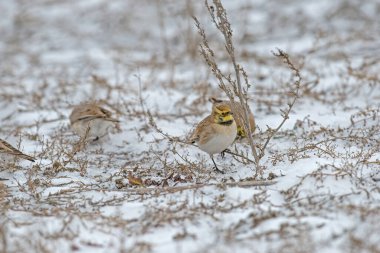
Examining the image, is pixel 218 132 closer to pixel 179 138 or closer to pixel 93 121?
pixel 179 138

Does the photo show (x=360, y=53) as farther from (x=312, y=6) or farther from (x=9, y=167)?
(x=9, y=167)

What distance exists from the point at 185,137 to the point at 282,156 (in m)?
1.69

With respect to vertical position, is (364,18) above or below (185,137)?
above

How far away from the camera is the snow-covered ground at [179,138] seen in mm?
4684

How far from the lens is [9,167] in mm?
6613

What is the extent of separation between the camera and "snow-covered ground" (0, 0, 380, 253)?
468cm

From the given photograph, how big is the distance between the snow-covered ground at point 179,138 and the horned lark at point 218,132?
26 centimetres

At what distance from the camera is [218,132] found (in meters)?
6.61

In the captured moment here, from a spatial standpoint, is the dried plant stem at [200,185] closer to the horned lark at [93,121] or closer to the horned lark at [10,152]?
the horned lark at [10,152]

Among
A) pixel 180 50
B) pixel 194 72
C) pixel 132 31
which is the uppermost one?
pixel 132 31

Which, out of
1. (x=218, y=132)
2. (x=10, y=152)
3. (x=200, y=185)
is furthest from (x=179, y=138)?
(x=200, y=185)

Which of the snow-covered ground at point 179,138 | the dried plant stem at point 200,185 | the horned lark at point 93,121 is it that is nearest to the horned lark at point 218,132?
the snow-covered ground at point 179,138

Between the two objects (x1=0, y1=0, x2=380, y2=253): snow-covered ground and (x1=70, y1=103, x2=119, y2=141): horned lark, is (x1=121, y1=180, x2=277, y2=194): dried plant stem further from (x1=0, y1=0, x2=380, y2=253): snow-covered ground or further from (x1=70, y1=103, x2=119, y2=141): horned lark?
(x1=70, y1=103, x2=119, y2=141): horned lark

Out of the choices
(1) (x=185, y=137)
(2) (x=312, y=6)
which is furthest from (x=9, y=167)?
(2) (x=312, y=6)
